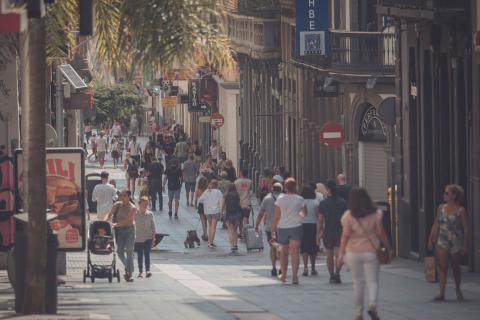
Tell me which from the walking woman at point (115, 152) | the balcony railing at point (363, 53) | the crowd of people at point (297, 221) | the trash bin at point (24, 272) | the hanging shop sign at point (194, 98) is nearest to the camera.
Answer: the crowd of people at point (297, 221)

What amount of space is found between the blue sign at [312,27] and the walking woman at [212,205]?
674 cm

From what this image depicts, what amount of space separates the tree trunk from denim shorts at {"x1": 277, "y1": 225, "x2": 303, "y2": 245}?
286 inches

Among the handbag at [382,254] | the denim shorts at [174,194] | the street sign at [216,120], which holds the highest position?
the street sign at [216,120]

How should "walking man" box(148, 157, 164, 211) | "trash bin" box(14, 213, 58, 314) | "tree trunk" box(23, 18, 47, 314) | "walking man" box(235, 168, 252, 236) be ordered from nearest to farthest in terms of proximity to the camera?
"tree trunk" box(23, 18, 47, 314) < "trash bin" box(14, 213, 58, 314) < "walking man" box(235, 168, 252, 236) < "walking man" box(148, 157, 164, 211)

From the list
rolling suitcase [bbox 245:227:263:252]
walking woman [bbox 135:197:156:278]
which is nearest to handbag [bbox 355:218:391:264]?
walking woman [bbox 135:197:156:278]

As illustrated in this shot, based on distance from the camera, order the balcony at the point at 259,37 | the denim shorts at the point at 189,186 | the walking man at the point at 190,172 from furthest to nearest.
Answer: the balcony at the point at 259,37
the denim shorts at the point at 189,186
the walking man at the point at 190,172

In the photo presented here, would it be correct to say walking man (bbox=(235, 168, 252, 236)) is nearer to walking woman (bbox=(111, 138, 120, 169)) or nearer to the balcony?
the balcony

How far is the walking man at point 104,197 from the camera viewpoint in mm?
32938

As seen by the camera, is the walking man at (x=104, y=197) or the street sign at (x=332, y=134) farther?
the street sign at (x=332, y=134)

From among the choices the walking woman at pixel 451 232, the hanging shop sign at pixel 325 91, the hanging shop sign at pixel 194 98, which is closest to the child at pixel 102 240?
the walking woman at pixel 451 232

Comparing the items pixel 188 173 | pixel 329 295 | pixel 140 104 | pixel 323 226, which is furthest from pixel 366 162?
pixel 140 104

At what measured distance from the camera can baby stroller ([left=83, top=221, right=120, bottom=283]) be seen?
25438mm

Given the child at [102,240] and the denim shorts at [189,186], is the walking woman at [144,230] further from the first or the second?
the denim shorts at [189,186]

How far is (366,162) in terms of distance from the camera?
4056 centimetres
